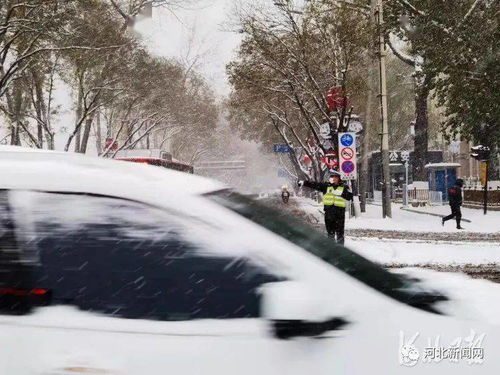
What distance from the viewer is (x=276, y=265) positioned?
7.34ft

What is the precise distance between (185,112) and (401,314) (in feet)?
154

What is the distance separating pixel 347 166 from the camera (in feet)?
70.3

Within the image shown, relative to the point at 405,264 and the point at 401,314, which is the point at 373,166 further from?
the point at 401,314

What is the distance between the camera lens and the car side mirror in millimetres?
2111

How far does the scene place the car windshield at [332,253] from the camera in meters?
2.46

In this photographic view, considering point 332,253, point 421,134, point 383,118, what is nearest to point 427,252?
point 332,253

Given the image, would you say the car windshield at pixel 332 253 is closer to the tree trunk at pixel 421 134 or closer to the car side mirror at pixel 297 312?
the car side mirror at pixel 297 312

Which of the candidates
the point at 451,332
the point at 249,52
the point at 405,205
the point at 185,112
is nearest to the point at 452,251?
the point at 451,332

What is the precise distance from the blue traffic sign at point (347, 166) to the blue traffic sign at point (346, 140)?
65 centimetres

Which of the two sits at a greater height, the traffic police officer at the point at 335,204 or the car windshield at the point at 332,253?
→ the car windshield at the point at 332,253

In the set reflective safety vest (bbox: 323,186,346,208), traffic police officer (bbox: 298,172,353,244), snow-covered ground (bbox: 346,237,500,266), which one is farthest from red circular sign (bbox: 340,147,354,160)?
reflective safety vest (bbox: 323,186,346,208)

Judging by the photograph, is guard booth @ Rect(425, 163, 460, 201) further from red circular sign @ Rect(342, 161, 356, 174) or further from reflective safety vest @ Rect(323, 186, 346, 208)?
reflective safety vest @ Rect(323, 186, 346, 208)

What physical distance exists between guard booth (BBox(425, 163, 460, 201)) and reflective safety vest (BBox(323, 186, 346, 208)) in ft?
82.8

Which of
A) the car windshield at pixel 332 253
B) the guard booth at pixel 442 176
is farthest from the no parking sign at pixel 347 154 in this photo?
the car windshield at pixel 332 253
